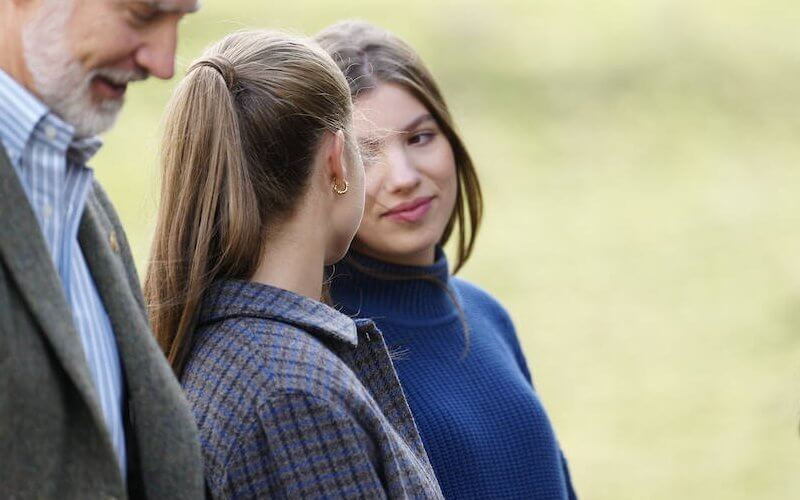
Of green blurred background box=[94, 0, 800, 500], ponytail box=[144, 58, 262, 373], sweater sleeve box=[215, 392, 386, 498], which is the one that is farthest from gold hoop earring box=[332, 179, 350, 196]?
green blurred background box=[94, 0, 800, 500]

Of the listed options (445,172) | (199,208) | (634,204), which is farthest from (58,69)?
(634,204)

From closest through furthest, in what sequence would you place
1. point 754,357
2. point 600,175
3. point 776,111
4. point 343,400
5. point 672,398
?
point 343,400, point 672,398, point 754,357, point 600,175, point 776,111

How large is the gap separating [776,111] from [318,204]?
31.6 feet

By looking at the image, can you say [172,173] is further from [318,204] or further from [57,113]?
[57,113]

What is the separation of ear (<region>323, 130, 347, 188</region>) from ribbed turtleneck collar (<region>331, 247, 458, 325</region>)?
47cm

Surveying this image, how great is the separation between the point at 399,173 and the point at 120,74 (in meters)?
0.96

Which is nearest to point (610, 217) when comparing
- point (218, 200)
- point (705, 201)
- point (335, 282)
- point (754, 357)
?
point (705, 201)

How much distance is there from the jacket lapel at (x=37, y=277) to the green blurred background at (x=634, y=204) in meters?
Answer: 2.55

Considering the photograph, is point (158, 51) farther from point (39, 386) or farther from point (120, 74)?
point (39, 386)

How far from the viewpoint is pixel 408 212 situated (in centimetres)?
223

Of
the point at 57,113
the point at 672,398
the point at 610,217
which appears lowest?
the point at 672,398

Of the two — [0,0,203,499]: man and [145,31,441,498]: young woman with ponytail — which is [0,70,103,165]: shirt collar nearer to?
[0,0,203,499]: man

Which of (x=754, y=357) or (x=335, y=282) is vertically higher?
(x=335, y=282)

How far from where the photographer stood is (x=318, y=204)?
1707 mm
